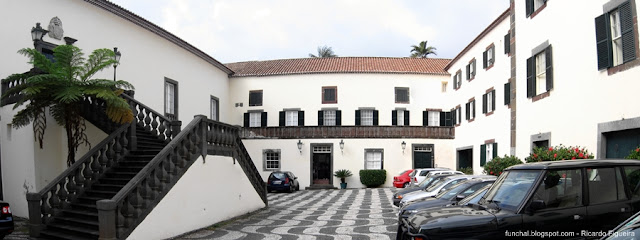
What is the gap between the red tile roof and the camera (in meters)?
35.0

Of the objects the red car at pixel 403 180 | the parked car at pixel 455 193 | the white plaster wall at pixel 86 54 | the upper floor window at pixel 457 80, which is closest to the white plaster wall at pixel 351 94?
the upper floor window at pixel 457 80

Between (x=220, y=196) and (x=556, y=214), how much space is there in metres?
9.95

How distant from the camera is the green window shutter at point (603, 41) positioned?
12.4 metres

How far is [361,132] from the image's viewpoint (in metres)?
34.1

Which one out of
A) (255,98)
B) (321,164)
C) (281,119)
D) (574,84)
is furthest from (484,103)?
(255,98)

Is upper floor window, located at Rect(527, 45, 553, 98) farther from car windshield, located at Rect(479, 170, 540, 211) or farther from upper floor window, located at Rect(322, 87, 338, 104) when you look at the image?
upper floor window, located at Rect(322, 87, 338, 104)

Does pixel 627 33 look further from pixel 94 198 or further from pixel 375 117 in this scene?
pixel 375 117

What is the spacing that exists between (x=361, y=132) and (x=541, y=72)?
60.2 ft

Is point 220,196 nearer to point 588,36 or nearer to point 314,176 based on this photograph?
point 588,36

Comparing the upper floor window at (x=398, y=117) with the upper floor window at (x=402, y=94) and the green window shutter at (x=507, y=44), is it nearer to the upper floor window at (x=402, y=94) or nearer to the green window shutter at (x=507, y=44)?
the upper floor window at (x=402, y=94)

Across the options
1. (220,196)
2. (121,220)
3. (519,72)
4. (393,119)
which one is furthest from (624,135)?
(393,119)

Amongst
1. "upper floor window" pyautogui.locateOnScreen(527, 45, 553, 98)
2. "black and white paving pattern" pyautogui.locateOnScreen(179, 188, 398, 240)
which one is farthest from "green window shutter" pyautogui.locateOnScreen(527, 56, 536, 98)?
"black and white paving pattern" pyautogui.locateOnScreen(179, 188, 398, 240)

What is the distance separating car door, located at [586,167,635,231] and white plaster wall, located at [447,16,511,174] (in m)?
16.3

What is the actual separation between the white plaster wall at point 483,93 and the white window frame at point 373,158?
5266mm
